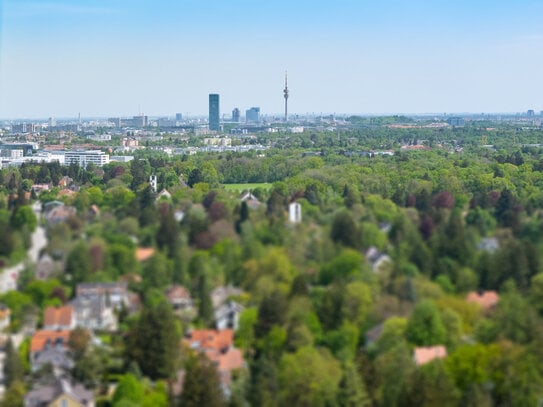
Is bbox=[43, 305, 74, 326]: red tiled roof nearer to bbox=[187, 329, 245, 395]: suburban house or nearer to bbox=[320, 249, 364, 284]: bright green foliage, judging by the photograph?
bbox=[187, 329, 245, 395]: suburban house

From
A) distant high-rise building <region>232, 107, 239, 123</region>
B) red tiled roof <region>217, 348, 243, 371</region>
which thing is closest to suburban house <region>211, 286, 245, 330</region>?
red tiled roof <region>217, 348, 243, 371</region>

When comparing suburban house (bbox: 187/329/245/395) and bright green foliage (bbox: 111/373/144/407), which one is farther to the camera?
suburban house (bbox: 187/329/245/395)

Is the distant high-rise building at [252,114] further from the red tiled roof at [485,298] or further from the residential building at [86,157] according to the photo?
the red tiled roof at [485,298]

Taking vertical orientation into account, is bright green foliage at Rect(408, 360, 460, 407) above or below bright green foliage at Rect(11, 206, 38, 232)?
below

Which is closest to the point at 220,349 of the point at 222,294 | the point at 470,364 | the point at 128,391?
the point at 222,294

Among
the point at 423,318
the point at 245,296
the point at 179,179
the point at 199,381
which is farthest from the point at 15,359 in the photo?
the point at 179,179

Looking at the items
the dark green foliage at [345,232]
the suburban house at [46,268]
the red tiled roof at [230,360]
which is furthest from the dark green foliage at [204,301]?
the dark green foliage at [345,232]
